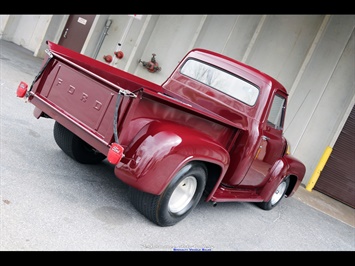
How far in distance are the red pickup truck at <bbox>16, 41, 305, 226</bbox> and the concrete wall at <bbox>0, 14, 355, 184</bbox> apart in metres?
4.38

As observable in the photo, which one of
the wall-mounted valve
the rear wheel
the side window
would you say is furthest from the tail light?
the wall-mounted valve

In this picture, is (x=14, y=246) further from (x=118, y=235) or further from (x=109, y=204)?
(x=109, y=204)

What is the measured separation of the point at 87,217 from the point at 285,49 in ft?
29.6

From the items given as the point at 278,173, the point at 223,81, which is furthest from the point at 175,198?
the point at 278,173

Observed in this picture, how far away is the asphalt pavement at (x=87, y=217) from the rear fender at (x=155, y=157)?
51 centimetres

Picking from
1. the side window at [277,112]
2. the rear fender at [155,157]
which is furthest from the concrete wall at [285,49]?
the rear fender at [155,157]

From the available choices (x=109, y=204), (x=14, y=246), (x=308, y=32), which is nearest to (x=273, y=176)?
(x=109, y=204)

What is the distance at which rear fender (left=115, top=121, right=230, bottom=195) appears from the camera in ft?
10.1

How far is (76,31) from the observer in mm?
13289

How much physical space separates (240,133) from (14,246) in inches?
109

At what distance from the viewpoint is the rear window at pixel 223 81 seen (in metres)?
4.68

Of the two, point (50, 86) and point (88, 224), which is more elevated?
point (50, 86)

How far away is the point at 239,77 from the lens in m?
4.77

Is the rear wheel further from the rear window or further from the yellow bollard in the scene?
the yellow bollard
